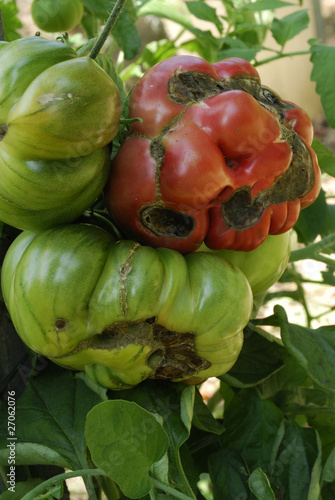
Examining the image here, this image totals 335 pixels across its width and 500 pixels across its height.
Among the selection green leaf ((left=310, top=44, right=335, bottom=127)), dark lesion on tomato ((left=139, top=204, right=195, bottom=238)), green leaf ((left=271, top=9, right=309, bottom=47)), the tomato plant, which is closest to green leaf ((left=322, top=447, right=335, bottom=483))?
the tomato plant

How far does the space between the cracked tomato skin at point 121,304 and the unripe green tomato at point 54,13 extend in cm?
34

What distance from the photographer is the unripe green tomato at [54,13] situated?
637mm

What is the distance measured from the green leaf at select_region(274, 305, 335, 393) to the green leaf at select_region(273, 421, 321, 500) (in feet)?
0.26

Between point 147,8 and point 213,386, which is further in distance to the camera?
point 213,386

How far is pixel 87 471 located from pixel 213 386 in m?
1.07

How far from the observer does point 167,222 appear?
42 centimetres

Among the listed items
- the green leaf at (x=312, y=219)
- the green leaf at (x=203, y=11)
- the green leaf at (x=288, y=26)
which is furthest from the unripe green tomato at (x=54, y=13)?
the green leaf at (x=312, y=219)

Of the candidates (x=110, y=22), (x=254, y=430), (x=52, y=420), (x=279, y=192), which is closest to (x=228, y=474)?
(x=254, y=430)

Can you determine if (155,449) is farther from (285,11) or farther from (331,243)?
(285,11)

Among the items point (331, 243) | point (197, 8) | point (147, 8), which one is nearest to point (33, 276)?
point (331, 243)

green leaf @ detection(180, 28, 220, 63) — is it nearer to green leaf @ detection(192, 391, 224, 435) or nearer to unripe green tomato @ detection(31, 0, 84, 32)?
unripe green tomato @ detection(31, 0, 84, 32)

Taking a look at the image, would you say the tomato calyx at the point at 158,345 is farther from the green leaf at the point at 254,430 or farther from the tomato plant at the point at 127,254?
the green leaf at the point at 254,430

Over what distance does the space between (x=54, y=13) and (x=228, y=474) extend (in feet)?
1.74

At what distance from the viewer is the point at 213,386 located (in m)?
1.46
